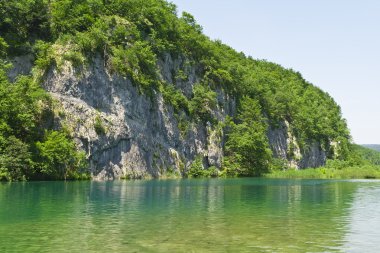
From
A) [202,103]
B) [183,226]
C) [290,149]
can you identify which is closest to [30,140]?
[202,103]

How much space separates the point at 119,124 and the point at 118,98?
16.2ft

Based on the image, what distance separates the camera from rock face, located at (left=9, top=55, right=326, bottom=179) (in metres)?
66.8

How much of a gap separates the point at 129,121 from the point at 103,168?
1024 cm

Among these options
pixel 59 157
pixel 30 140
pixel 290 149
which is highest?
pixel 290 149

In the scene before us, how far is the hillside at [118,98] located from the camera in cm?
6106

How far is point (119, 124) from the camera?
234 ft

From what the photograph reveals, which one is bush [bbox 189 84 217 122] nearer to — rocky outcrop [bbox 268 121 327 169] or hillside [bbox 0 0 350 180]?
hillside [bbox 0 0 350 180]

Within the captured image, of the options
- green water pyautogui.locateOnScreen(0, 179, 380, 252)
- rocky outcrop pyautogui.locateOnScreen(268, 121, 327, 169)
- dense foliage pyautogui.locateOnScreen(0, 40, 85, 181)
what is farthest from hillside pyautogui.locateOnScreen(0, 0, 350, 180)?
green water pyautogui.locateOnScreen(0, 179, 380, 252)

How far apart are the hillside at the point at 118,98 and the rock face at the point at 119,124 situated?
18cm

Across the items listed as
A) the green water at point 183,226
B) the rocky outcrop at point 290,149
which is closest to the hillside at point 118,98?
the rocky outcrop at point 290,149

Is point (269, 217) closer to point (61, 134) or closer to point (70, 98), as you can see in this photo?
point (61, 134)

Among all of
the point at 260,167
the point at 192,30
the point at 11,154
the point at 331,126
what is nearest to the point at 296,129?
the point at 331,126

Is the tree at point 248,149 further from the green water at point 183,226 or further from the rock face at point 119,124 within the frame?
the green water at point 183,226

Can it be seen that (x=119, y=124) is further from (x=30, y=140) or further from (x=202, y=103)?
(x=202, y=103)
